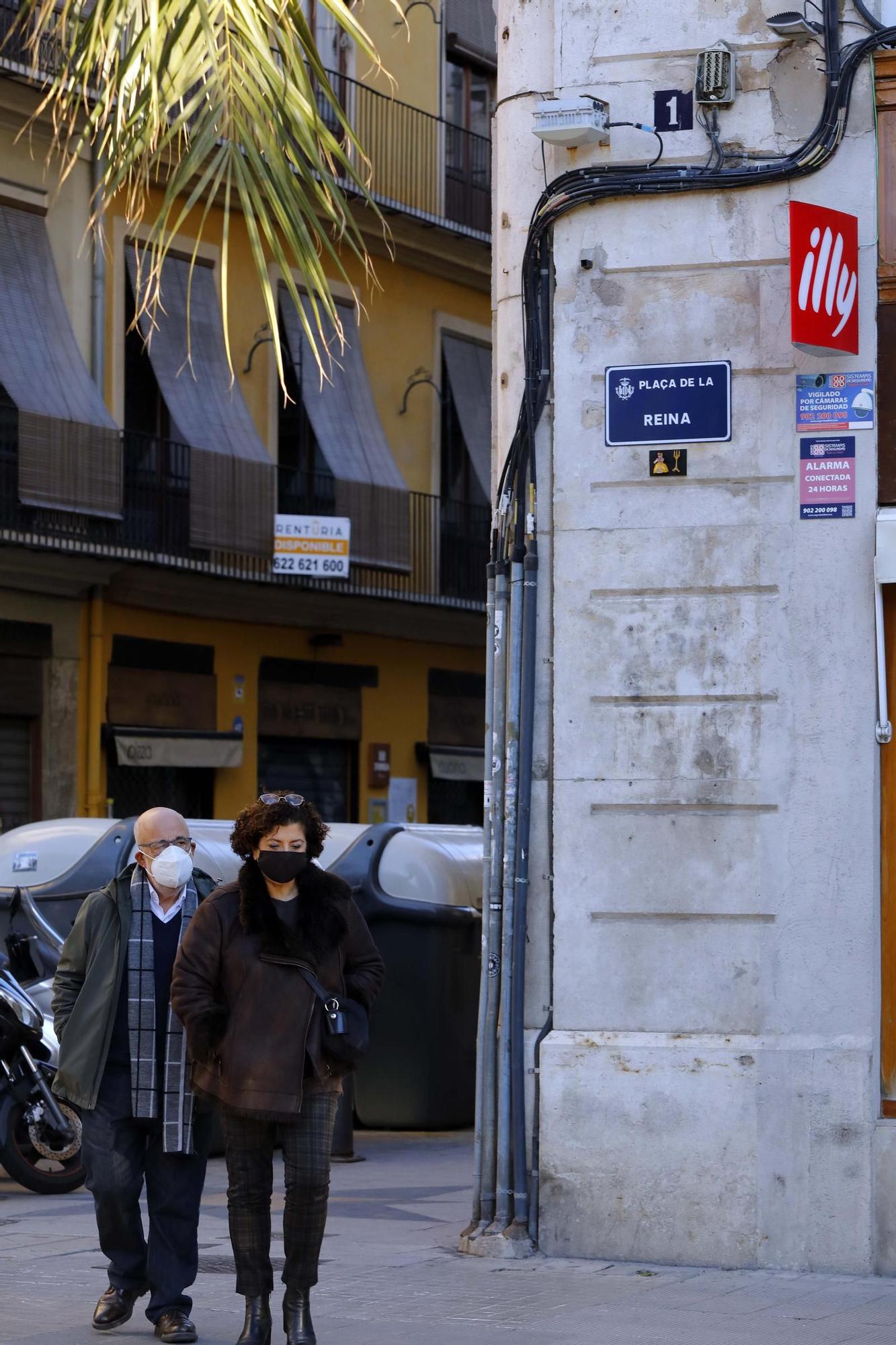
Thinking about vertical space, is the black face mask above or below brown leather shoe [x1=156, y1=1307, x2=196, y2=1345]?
above

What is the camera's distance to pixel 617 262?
327 inches

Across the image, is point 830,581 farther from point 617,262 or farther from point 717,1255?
point 717,1255

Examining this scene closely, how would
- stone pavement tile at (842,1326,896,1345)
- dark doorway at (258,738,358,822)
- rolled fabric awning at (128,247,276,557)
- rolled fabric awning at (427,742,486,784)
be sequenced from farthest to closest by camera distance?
rolled fabric awning at (427,742,486,784)
dark doorway at (258,738,358,822)
rolled fabric awning at (128,247,276,557)
stone pavement tile at (842,1326,896,1345)

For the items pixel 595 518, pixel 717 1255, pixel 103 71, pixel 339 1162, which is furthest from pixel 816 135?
pixel 339 1162

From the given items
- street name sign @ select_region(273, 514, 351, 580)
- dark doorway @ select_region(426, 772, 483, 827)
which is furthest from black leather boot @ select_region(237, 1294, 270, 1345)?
dark doorway @ select_region(426, 772, 483, 827)

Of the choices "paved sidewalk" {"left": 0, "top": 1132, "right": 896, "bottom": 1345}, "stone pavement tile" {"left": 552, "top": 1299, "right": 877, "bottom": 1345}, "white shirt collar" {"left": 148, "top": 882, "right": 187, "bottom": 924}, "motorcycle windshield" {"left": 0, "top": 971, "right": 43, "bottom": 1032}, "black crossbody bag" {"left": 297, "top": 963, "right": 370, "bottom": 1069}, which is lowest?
"paved sidewalk" {"left": 0, "top": 1132, "right": 896, "bottom": 1345}

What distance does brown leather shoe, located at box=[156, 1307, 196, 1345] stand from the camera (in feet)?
21.5

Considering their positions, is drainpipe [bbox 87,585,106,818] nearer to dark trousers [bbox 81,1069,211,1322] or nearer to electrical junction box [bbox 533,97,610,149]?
electrical junction box [bbox 533,97,610,149]

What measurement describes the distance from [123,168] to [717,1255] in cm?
436

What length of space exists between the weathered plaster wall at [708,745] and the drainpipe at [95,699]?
14.1 m

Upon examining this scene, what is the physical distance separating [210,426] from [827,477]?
52.2 ft

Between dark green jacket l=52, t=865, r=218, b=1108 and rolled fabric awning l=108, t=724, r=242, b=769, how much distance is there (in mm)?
15158

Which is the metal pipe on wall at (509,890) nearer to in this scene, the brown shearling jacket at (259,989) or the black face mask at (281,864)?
the brown shearling jacket at (259,989)

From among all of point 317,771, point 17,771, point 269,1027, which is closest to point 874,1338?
point 269,1027
